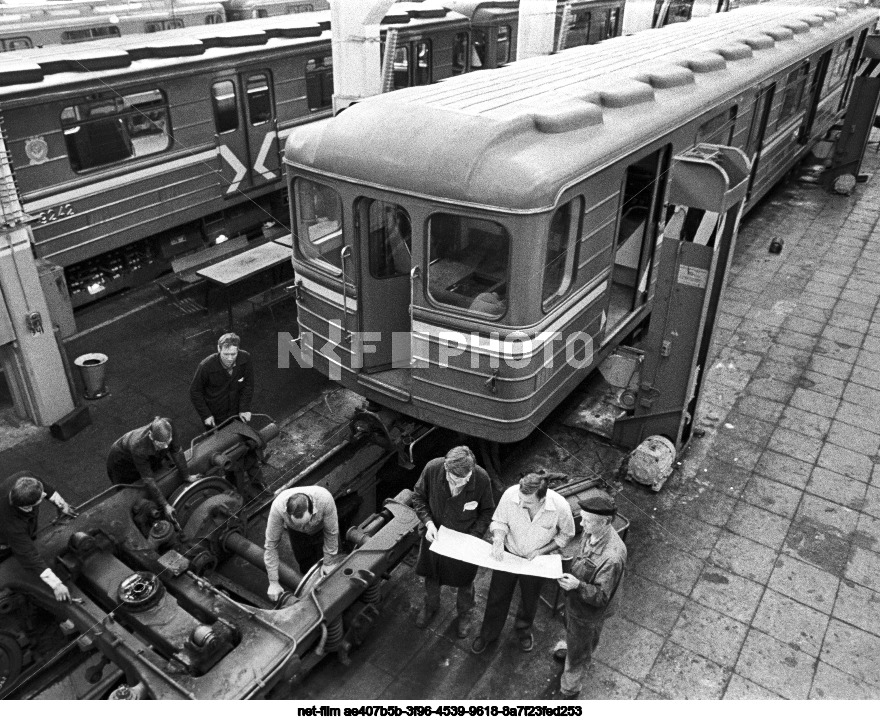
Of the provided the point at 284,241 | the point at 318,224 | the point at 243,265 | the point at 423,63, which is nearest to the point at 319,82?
the point at 423,63

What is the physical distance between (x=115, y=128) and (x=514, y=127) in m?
5.85

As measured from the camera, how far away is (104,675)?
512 cm

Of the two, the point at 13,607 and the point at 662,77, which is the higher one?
the point at 662,77

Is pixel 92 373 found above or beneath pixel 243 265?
beneath

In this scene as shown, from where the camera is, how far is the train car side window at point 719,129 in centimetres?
797

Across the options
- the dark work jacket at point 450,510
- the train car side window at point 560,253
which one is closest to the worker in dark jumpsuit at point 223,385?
the dark work jacket at point 450,510

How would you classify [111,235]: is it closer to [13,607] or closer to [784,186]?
[13,607]

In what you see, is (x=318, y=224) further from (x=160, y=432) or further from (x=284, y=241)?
(x=284, y=241)

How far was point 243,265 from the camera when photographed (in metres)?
9.45

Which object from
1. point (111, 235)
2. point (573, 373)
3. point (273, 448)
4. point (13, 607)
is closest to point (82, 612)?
point (13, 607)

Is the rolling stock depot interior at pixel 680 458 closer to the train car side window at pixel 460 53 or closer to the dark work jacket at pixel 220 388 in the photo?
the dark work jacket at pixel 220 388

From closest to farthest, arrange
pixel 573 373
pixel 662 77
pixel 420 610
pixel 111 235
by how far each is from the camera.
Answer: pixel 420 610 < pixel 573 373 < pixel 662 77 < pixel 111 235

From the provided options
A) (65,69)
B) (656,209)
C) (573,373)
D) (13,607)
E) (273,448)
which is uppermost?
(65,69)

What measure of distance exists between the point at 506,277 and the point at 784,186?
37.7ft
